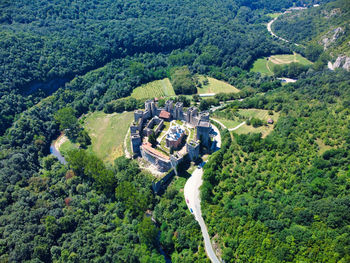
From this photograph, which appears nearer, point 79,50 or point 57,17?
point 79,50

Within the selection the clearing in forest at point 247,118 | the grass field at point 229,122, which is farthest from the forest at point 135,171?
the grass field at point 229,122

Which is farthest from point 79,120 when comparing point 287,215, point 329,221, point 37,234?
point 329,221

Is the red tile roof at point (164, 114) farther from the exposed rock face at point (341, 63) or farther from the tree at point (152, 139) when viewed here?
the exposed rock face at point (341, 63)

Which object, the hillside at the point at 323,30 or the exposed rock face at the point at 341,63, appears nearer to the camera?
the exposed rock face at the point at 341,63

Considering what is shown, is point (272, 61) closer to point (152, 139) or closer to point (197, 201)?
point (152, 139)

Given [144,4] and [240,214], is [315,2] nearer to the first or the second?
[144,4]
